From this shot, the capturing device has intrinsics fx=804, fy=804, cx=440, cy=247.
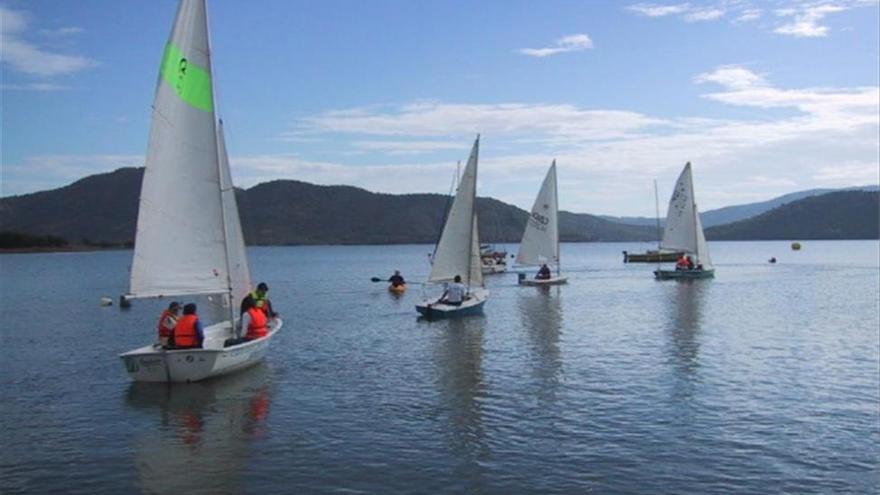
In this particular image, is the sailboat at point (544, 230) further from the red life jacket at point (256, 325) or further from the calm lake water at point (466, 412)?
the red life jacket at point (256, 325)

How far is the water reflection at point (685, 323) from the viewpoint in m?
27.3

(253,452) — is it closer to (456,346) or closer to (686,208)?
(456,346)

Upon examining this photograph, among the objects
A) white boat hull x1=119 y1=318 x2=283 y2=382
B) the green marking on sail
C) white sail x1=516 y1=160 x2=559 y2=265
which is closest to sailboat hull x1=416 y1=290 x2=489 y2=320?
white boat hull x1=119 y1=318 x2=283 y2=382

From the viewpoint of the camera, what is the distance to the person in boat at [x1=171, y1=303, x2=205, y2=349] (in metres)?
21.3

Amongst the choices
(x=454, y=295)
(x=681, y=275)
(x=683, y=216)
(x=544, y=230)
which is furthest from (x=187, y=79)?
(x=683, y=216)

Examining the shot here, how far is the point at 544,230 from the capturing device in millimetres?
68000

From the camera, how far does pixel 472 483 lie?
14.0 meters

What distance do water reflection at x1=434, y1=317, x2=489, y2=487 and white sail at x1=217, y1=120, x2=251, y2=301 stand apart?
22.5 feet

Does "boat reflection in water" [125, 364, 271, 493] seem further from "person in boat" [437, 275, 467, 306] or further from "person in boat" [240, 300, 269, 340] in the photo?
"person in boat" [437, 275, 467, 306]

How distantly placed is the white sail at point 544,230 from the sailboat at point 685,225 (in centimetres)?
1242

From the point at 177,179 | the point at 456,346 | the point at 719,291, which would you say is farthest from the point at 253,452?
the point at 719,291

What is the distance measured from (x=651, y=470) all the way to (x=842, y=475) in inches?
137

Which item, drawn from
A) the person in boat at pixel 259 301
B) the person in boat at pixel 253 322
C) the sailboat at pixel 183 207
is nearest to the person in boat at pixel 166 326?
the sailboat at pixel 183 207

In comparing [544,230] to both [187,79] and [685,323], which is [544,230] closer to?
[685,323]
